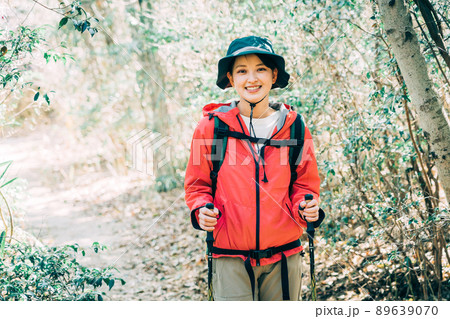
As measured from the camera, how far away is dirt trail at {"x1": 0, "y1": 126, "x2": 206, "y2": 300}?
4.32 meters

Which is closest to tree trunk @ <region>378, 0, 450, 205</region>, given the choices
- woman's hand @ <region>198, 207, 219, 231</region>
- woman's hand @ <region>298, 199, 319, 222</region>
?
woman's hand @ <region>298, 199, 319, 222</region>

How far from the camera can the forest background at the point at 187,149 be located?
2350 millimetres


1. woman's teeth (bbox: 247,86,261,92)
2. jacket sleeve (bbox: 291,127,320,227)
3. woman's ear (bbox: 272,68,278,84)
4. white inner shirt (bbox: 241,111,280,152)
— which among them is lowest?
jacket sleeve (bbox: 291,127,320,227)

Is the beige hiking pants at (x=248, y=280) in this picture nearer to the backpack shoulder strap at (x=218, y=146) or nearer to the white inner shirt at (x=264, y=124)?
the backpack shoulder strap at (x=218, y=146)

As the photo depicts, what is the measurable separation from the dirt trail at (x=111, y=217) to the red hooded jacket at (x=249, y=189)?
3.96 feet

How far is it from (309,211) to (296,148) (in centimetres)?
30

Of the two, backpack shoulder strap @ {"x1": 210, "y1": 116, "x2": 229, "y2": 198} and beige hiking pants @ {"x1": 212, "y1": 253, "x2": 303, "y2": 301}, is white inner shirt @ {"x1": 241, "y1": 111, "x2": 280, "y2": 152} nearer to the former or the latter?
→ backpack shoulder strap @ {"x1": 210, "y1": 116, "x2": 229, "y2": 198}

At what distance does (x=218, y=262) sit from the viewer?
184 centimetres

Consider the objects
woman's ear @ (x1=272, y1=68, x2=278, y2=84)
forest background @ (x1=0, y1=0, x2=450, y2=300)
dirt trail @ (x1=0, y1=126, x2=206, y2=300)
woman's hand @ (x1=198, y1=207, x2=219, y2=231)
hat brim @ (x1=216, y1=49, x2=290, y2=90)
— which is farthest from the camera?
dirt trail @ (x1=0, y1=126, x2=206, y2=300)

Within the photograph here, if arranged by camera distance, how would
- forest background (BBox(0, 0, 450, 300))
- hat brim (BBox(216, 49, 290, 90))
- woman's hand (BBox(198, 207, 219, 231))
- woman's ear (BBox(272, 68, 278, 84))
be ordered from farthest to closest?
forest background (BBox(0, 0, 450, 300)) → woman's ear (BBox(272, 68, 278, 84)) → hat brim (BBox(216, 49, 290, 90)) → woman's hand (BBox(198, 207, 219, 231))

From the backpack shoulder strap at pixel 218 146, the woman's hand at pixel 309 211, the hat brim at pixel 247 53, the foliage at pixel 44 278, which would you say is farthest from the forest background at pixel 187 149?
the woman's hand at pixel 309 211

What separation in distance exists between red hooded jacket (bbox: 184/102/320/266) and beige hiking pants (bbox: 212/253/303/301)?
55 millimetres

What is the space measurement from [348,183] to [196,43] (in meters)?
1.97

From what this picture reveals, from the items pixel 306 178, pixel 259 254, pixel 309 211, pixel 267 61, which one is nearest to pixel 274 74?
pixel 267 61
